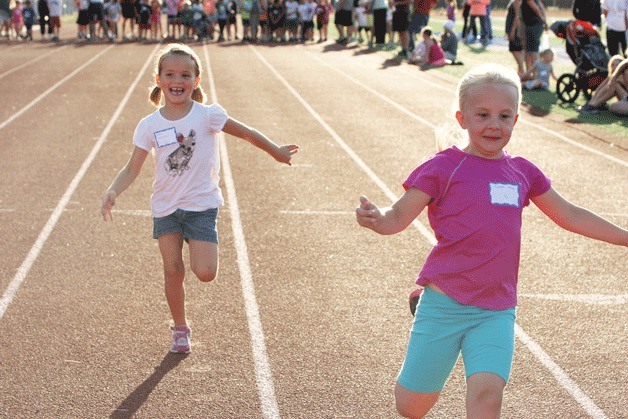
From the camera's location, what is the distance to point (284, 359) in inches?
233

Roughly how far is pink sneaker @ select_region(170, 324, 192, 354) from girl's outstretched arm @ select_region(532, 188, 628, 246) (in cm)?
260

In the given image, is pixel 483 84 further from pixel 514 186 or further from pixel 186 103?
pixel 186 103

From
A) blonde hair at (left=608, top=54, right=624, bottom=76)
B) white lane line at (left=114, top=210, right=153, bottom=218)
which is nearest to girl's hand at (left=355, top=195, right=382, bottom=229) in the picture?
white lane line at (left=114, top=210, right=153, bottom=218)

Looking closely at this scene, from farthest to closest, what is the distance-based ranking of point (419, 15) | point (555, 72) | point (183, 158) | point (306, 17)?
point (306, 17)
point (419, 15)
point (555, 72)
point (183, 158)

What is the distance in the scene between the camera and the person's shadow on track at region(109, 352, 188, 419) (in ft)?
16.7

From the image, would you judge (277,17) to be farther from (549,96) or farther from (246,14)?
(549,96)

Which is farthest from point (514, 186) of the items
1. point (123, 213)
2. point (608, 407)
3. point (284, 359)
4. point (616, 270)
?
point (123, 213)

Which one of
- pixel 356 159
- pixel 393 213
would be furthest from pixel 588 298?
pixel 356 159

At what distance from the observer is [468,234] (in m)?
3.97

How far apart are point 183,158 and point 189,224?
14.8 inches

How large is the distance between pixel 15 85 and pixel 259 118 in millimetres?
7155

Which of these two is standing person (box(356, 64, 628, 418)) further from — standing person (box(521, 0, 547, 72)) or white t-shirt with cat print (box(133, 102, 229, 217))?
standing person (box(521, 0, 547, 72))

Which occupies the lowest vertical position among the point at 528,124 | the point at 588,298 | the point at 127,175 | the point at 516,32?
the point at 528,124

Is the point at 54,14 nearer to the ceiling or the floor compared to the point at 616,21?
nearer to the floor
